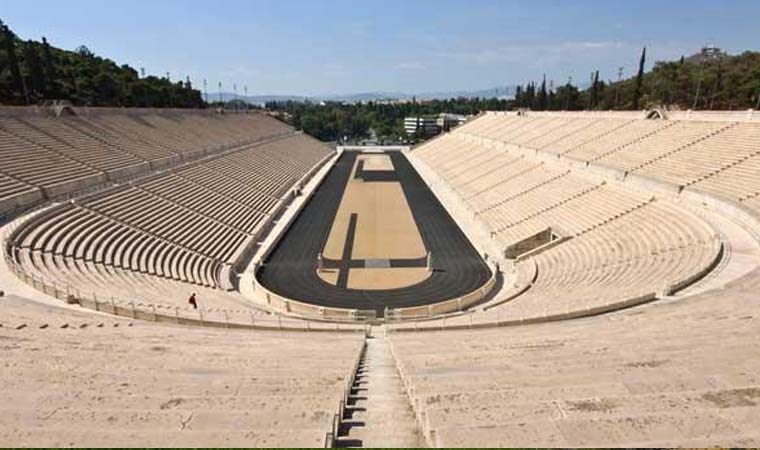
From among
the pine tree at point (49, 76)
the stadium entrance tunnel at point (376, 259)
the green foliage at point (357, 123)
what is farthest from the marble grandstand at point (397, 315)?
the green foliage at point (357, 123)

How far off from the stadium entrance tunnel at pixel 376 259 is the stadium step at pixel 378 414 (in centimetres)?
860

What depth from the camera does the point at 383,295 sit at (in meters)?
21.1

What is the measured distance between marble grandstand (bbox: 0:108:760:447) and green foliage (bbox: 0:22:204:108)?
19.3m

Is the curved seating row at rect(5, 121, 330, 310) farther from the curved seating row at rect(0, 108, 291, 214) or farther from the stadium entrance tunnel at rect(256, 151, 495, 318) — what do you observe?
the stadium entrance tunnel at rect(256, 151, 495, 318)

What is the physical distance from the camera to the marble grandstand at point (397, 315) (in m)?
6.46

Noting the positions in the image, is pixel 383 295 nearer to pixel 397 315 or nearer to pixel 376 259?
pixel 397 315

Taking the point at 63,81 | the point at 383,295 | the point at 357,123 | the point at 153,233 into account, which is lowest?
the point at 383,295

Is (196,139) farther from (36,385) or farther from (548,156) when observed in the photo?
(36,385)

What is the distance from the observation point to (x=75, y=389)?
758 cm

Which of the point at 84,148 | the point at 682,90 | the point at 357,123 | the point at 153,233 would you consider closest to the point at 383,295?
the point at 153,233

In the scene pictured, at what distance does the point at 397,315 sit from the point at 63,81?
203ft

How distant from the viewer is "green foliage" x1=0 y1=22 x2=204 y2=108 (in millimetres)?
49594

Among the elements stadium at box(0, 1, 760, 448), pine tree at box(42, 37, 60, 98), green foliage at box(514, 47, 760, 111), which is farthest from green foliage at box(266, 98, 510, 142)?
stadium at box(0, 1, 760, 448)

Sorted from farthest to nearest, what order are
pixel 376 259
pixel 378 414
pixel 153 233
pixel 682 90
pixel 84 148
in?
pixel 682 90
pixel 84 148
pixel 376 259
pixel 153 233
pixel 378 414
